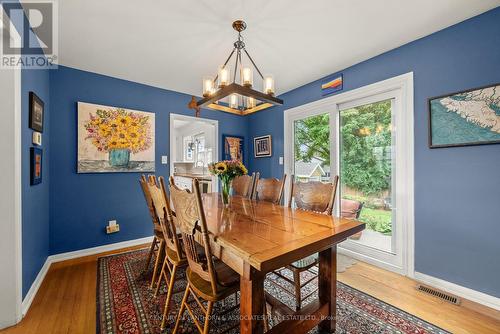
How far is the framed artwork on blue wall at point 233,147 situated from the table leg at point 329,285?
3.00m

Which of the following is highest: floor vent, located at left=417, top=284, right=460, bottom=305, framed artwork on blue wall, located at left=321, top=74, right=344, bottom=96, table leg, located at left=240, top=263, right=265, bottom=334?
framed artwork on blue wall, located at left=321, top=74, right=344, bottom=96

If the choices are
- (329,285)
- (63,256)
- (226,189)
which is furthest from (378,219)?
(63,256)

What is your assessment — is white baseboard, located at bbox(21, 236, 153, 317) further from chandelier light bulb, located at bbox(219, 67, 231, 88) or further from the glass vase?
chandelier light bulb, located at bbox(219, 67, 231, 88)

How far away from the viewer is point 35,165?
6.70 ft

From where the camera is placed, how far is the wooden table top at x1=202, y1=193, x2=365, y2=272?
992mm

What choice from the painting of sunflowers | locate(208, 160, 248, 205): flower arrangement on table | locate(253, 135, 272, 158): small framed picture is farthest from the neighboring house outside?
the painting of sunflowers

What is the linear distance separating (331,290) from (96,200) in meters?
3.14

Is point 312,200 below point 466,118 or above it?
below

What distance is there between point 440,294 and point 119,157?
13.5ft

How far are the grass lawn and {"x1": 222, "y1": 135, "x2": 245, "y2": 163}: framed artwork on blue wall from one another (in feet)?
8.28

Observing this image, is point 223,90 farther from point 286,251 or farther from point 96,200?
point 96,200

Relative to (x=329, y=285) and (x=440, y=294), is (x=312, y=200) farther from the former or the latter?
(x=440, y=294)

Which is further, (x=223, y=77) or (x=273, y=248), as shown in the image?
(x=223, y=77)

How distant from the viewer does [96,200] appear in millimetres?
2980
